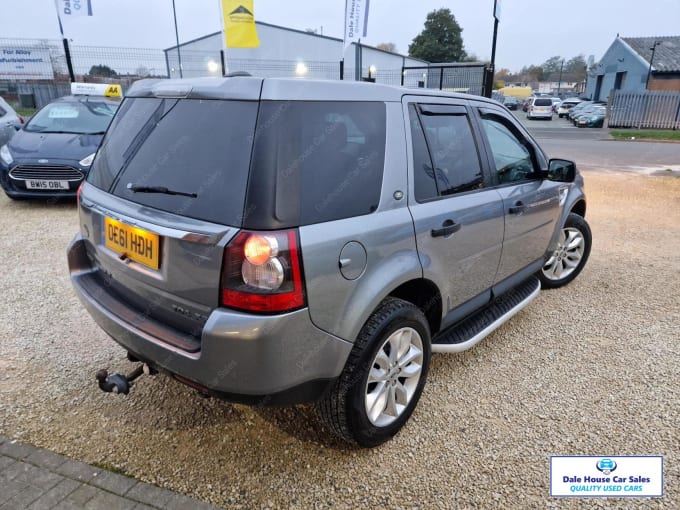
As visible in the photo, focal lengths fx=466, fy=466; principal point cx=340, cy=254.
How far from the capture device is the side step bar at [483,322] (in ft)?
9.38

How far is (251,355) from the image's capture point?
181 cm

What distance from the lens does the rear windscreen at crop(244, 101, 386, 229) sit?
181 centimetres

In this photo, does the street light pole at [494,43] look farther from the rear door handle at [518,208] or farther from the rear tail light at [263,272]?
the rear tail light at [263,272]

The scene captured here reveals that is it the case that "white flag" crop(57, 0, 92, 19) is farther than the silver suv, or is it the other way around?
"white flag" crop(57, 0, 92, 19)

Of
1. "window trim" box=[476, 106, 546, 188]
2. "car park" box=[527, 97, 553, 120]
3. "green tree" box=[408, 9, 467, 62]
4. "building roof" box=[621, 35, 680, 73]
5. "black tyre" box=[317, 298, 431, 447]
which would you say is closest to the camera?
"black tyre" box=[317, 298, 431, 447]

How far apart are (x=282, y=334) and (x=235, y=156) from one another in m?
0.74

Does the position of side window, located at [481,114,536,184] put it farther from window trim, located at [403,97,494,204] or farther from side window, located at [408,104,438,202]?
side window, located at [408,104,438,202]

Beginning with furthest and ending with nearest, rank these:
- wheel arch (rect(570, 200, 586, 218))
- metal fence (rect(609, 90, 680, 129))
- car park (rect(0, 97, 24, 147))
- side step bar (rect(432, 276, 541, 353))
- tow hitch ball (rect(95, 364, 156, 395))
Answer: metal fence (rect(609, 90, 680, 129)) < car park (rect(0, 97, 24, 147)) < wheel arch (rect(570, 200, 586, 218)) < side step bar (rect(432, 276, 541, 353)) < tow hitch ball (rect(95, 364, 156, 395))

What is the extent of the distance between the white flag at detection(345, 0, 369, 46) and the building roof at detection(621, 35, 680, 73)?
121 ft

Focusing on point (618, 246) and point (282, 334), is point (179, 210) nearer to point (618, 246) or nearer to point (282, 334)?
point (282, 334)

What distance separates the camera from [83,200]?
8.44 ft

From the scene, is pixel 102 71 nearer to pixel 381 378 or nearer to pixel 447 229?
pixel 447 229

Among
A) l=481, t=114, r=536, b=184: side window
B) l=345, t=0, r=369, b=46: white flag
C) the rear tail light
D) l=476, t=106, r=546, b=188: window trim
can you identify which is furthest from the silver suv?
l=345, t=0, r=369, b=46: white flag

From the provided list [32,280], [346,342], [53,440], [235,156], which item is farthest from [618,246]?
[32,280]
